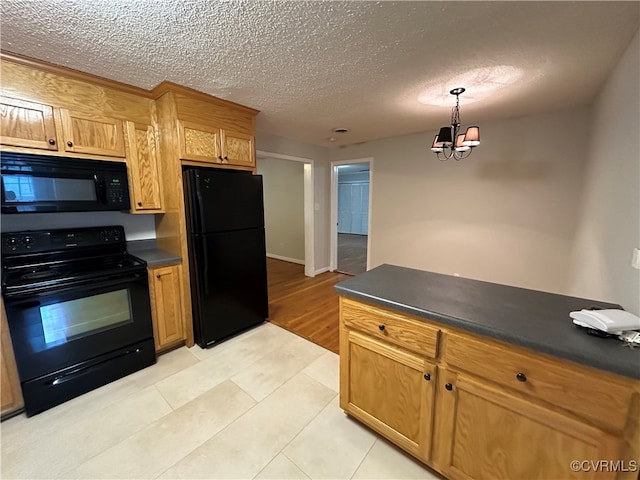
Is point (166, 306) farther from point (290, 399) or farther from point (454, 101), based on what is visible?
point (454, 101)

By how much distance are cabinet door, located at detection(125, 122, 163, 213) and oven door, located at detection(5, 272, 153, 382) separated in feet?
2.19

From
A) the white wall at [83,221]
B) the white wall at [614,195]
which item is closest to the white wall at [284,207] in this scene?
the white wall at [83,221]

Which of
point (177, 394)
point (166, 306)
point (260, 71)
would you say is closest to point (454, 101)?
point (260, 71)

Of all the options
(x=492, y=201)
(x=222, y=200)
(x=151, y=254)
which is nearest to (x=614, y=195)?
(x=492, y=201)

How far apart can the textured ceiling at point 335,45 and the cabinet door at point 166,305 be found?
159 cm

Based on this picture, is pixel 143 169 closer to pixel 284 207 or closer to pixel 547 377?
pixel 547 377

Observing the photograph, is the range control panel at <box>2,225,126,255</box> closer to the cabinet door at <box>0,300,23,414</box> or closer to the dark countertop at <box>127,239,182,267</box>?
the dark countertop at <box>127,239,182,267</box>

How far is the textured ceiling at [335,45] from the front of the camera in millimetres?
1297

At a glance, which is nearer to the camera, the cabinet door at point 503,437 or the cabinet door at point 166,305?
the cabinet door at point 503,437

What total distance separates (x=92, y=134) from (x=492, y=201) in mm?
4179

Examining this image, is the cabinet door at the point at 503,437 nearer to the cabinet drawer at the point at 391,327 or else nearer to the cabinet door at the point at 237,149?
the cabinet drawer at the point at 391,327

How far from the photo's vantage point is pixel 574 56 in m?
1.72

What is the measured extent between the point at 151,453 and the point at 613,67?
3962 mm

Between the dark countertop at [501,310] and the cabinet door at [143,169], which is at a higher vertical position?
the cabinet door at [143,169]
